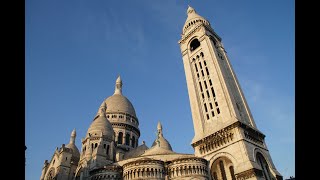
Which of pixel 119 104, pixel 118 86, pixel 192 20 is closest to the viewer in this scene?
pixel 192 20

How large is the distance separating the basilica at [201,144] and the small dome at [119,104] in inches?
304

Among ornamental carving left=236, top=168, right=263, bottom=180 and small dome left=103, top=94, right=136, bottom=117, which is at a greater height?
small dome left=103, top=94, right=136, bottom=117

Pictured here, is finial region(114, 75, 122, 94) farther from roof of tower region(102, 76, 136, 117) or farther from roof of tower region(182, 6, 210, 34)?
roof of tower region(182, 6, 210, 34)

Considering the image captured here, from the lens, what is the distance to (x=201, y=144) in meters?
36.1

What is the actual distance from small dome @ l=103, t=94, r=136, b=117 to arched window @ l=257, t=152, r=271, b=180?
114 feet

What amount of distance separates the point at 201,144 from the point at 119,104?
3156 centimetres

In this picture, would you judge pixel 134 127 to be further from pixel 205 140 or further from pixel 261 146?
pixel 261 146

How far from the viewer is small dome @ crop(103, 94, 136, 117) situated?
61963 mm

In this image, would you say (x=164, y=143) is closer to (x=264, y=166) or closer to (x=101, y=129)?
(x=101, y=129)

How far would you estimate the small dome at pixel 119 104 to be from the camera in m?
62.0

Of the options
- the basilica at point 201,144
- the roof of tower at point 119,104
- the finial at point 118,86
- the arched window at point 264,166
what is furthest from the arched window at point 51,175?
the arched window at point 264,166

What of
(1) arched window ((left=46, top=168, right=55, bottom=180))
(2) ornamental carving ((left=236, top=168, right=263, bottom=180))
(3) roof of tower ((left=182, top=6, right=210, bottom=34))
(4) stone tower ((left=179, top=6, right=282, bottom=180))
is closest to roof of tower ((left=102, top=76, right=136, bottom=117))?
(1) arched window ((left=46, top=168, right=55, bottom=180))

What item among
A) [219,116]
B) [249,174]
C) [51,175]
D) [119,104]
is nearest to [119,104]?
[119,104]
